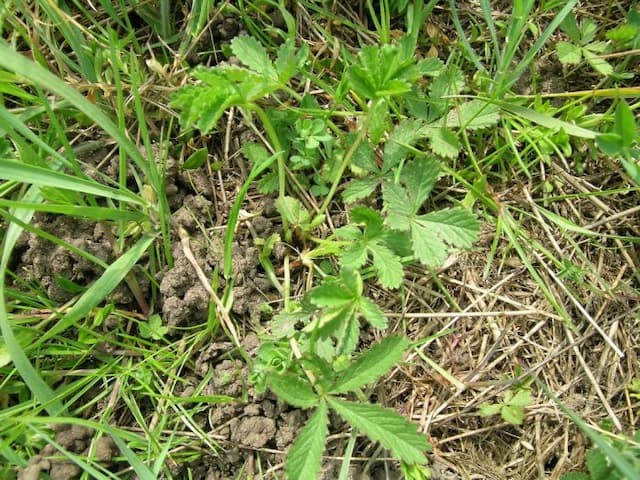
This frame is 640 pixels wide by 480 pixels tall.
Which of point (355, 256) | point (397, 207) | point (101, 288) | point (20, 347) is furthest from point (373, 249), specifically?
point (20, 347)

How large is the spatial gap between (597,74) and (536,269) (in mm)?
813

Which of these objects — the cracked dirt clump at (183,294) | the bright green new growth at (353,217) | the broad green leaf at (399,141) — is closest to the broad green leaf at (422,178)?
the bright green new growth at (353,217)

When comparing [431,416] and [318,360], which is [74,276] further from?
[431,416]

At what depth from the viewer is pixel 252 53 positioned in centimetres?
168

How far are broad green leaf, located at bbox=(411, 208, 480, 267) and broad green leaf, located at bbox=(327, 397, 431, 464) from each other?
1.49ft

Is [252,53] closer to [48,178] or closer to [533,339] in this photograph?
[48,178]

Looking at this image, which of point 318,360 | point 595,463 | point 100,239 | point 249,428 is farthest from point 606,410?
point 100,239

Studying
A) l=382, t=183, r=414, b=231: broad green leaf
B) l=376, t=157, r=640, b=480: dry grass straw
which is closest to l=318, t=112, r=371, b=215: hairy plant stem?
l=382, t=183, r=414, b=231: broad green leaf

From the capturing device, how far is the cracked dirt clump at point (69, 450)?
5.36 feet

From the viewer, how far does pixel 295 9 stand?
2.07 m

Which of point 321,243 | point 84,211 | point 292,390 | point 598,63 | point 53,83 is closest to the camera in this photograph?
point 53,83

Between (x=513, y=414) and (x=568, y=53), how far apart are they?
4.35 feet

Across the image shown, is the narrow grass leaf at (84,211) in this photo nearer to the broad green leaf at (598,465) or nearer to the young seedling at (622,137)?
the young seedling at (622,137)

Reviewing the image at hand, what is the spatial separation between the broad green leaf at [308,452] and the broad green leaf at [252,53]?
1.05 m
